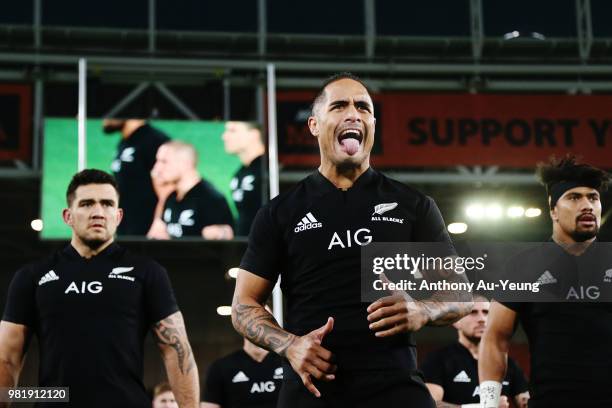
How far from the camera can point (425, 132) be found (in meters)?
16.2

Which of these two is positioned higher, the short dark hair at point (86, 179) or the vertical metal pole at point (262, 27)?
the vertical metal pole at point (262, 27)

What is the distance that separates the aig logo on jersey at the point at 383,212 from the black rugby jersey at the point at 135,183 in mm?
10900

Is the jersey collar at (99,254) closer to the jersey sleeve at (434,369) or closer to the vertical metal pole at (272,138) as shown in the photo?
the jersey sleeve at (434,369)

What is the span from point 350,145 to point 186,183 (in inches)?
435

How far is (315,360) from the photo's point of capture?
3.59 m

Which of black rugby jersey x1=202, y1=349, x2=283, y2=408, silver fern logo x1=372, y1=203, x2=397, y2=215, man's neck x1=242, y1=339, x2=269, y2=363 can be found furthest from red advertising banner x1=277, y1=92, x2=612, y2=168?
silver fern logo x1=372, y1=203, x2=397, y2=215

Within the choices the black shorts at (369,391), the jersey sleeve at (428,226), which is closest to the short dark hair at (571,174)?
the jersey sleeve at (428,226)

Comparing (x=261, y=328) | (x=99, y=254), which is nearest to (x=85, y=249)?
(x=99, y=254)

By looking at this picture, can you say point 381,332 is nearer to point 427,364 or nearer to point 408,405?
point 408,405

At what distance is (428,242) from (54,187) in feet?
38.4

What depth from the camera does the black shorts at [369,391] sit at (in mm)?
3668

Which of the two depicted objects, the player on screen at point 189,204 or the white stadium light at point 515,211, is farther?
the white stadium light at point 515,211

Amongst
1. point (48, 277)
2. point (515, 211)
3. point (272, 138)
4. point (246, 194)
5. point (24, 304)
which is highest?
point (272, 138)

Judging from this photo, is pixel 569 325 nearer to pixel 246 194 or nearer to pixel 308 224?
pixel 308 224
